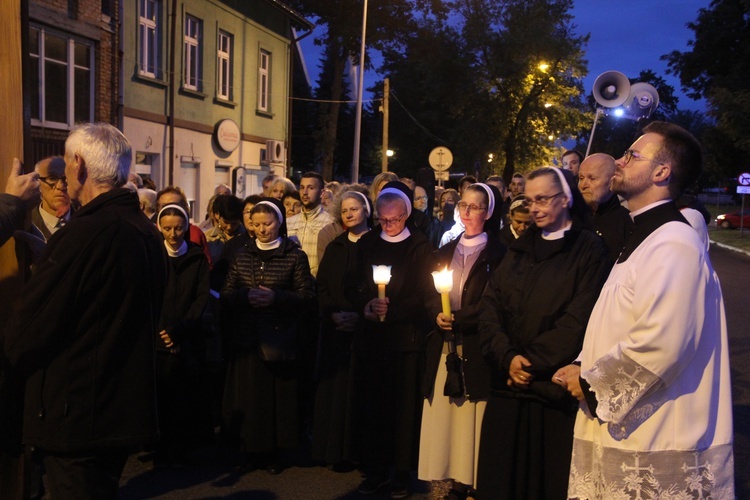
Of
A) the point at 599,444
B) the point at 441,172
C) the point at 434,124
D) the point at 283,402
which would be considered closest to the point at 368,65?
the point at 434,124

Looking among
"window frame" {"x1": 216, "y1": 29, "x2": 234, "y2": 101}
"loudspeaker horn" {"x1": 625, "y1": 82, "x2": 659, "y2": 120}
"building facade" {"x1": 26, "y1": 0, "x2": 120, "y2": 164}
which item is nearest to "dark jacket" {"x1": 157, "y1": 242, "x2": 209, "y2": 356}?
"loudspeaker horn" {"x1": 625, "y1": 82, "x2": 659, "y2": 120}

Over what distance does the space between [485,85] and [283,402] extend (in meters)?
39.5

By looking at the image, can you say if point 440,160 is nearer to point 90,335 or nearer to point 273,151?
point 273,151

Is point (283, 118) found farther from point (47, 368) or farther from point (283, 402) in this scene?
point (47, 368)

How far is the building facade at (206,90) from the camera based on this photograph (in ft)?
62.4

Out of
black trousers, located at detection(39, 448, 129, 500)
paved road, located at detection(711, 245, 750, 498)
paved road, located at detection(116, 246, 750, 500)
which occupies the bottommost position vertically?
paved road, located at detection(116, 246, 750, 500)

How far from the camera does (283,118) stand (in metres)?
29.2

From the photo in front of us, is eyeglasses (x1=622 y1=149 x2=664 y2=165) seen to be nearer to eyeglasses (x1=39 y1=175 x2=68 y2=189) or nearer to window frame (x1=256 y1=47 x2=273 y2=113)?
eyeglasses (x1=39 y1=175 x2=68 y2=189)

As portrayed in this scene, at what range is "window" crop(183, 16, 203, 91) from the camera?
69.8 feet

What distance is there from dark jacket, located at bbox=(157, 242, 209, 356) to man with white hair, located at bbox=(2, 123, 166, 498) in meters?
2.56

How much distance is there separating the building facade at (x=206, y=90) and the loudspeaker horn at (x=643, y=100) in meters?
12.3

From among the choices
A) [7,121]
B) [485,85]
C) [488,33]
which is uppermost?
[488,33]

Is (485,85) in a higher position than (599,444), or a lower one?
higher

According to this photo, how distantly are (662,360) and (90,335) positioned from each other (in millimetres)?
2198
